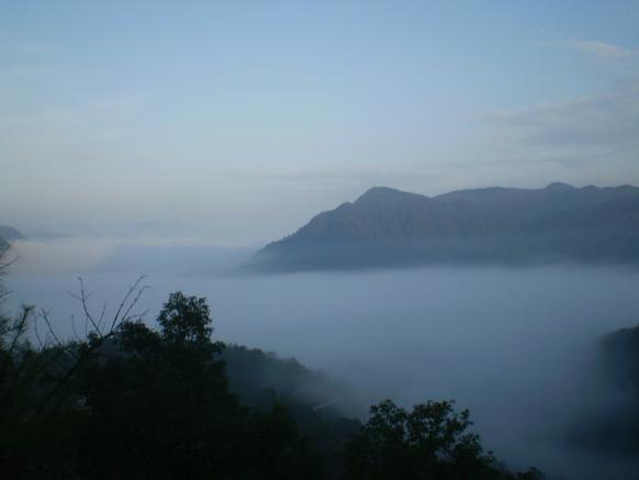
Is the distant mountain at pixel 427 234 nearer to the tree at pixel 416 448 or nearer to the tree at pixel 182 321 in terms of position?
the tree at pixel 182 321

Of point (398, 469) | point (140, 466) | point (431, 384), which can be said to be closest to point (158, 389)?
point (140, 466)

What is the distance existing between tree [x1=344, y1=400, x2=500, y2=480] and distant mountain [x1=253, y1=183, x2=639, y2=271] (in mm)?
Answer: 154163

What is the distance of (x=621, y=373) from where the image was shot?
188ft

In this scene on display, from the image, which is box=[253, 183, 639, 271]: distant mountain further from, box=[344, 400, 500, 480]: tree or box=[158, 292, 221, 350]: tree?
box=[344, 400, 500, 480]: tree

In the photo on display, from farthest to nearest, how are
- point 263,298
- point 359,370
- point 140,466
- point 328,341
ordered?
1. point 263,298
2. point 328,341
3. point 359,370
4. point 140,466

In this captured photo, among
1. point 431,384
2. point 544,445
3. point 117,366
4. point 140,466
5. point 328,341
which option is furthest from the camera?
point 328,341

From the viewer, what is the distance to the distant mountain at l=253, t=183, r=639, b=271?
561ft

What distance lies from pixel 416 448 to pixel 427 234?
174138 millimetres

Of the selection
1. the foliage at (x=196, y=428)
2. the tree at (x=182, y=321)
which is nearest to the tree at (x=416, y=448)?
the foliage at (x=196, y=428)

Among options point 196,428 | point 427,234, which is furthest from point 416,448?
point 427,234

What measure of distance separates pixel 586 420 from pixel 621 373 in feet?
27.6

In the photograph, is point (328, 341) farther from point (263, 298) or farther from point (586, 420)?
point (586, 420)

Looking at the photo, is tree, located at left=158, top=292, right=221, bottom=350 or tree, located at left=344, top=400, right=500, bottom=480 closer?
tree, located at left=344, top=400, right=500, bottom=480

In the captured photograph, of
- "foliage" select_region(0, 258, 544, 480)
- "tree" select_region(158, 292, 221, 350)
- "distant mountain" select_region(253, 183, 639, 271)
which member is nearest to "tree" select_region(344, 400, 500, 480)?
"foliage" select_region(0, 258, 544, 480)
